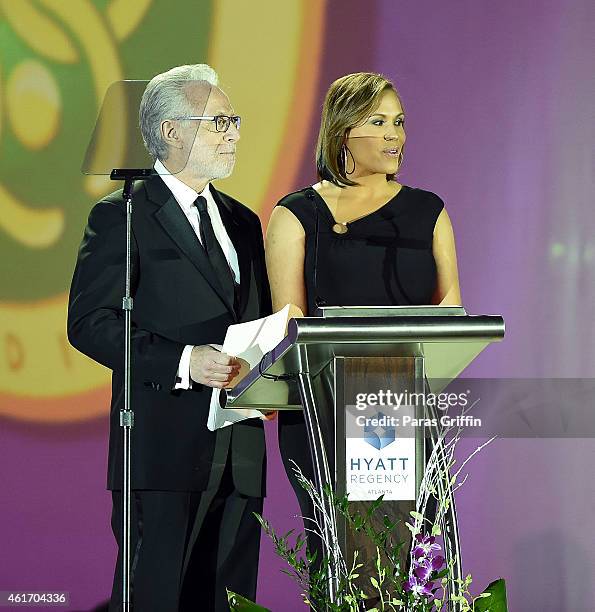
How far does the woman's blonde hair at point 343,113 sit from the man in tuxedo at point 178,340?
0.33 meters

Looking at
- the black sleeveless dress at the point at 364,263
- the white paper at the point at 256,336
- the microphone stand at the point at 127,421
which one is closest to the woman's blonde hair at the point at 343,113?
the black sleeveless dress at the point at 364,263

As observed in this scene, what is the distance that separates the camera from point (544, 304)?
4422 mm

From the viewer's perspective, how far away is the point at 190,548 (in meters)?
3.22

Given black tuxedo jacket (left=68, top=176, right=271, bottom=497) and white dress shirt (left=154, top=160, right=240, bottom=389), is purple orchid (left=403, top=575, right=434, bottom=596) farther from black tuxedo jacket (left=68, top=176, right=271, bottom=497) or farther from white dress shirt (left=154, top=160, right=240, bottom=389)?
white dress shirt (left=154, top=160, right=240, bottom=389)

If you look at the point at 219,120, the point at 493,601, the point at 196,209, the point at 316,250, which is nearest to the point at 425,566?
the point at 493,601

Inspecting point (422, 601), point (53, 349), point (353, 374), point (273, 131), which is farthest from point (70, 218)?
point (422, 601)

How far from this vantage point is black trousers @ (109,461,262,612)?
10.4 feet

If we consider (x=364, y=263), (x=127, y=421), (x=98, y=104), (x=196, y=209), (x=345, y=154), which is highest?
(x=98, y=104)

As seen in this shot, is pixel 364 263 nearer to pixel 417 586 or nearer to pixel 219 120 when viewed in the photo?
pixel 219 120

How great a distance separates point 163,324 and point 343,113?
784 mm

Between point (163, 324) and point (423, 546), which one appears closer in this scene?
point (423, 546)

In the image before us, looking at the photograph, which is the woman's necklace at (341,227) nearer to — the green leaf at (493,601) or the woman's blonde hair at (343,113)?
the woman's blonde hair at (343,113)

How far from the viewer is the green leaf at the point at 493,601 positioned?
2240mm

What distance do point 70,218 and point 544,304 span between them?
1.82 meters
